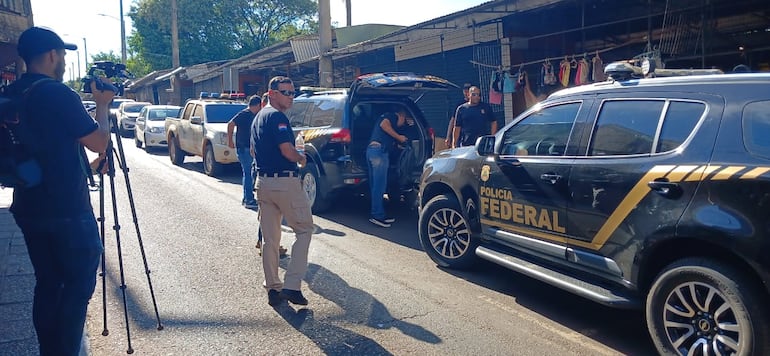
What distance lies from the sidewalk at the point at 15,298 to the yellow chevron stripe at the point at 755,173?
4.41 m

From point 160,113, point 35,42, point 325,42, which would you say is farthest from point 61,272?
point 160,113

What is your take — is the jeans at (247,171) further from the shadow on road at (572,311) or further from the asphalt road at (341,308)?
the shadow on road at (572,311)

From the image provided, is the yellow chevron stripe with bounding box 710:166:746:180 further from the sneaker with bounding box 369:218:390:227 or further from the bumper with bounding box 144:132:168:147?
the bumper with bounding box 144:132:168:147

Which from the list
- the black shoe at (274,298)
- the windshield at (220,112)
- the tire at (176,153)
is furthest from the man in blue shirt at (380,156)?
the tire at (176,153)

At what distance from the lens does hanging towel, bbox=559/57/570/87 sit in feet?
33.6

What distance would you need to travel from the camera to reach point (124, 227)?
769 centimetres

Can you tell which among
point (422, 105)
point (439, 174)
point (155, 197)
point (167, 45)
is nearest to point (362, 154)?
point (439, 174)

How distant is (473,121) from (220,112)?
6.59 meters

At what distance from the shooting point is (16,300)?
4746 millimetres

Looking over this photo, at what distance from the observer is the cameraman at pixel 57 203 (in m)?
3.01

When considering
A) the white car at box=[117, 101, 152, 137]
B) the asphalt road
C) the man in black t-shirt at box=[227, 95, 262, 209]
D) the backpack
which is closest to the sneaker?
the asphalt road

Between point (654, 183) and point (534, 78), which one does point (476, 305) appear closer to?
point (654, 183)

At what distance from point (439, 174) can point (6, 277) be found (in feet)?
13.4

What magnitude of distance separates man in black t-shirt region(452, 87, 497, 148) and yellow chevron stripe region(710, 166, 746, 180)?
5.77m
